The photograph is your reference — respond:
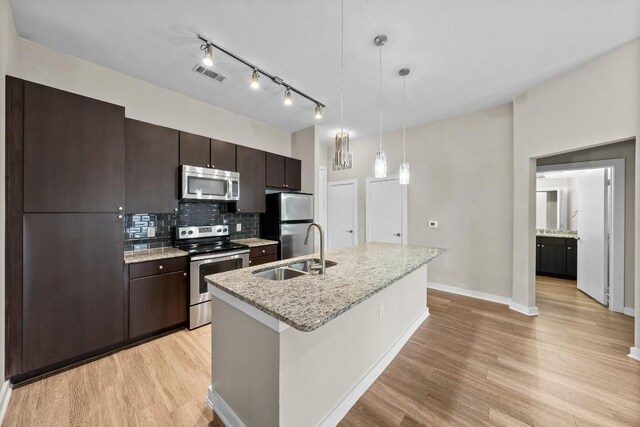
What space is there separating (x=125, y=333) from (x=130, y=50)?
8.80ft

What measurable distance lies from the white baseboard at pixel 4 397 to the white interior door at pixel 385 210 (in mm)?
4521

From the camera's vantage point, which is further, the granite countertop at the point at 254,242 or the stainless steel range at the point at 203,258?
the granite countertop at the point at 254,242

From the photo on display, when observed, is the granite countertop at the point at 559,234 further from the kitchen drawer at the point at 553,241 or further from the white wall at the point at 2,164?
the white wall at the point at 2,164

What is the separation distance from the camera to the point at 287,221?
379 centimetres

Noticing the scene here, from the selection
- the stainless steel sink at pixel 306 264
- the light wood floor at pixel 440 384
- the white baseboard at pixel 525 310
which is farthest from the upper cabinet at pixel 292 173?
the white baseboard at pixel 525 310

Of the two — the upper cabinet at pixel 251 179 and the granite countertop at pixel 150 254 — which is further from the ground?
the upper cabinet at pixel 251 179

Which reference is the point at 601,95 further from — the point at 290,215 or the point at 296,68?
the point at 290,215

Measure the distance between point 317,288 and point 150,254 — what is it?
7.16 feet

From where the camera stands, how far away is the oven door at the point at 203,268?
2697mm

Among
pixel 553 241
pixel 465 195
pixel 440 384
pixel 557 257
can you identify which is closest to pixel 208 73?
pixel 440 384

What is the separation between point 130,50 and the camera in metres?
2.27

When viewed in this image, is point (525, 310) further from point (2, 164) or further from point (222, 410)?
point (2, 164)

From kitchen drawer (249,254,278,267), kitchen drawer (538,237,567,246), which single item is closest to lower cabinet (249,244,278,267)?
kitchen drawer (249,254,278,267)

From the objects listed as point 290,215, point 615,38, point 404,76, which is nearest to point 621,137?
point 615,38
